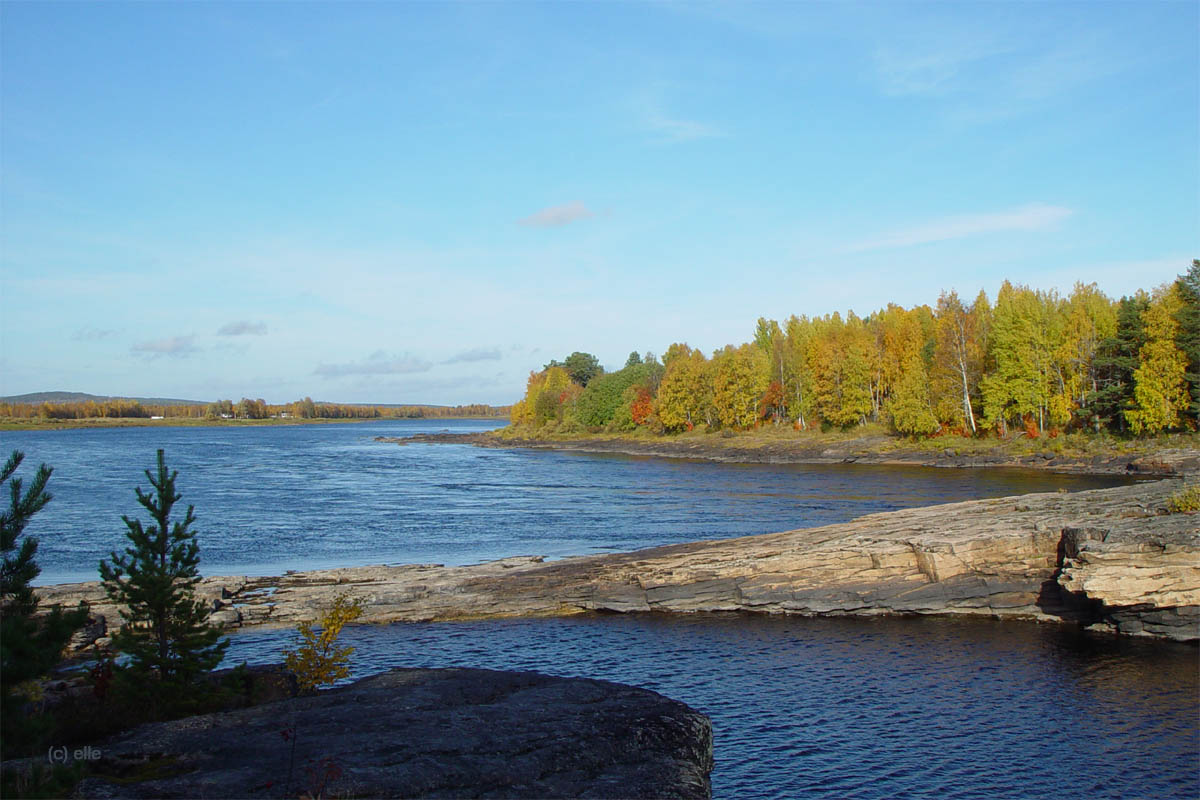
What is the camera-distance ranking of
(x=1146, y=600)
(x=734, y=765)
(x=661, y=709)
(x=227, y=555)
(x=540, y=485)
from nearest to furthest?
(x=661, y=709) < (x=734, y=765) < (x=1146, y=600) < (x=227, y=555) < (x=540, y=485)

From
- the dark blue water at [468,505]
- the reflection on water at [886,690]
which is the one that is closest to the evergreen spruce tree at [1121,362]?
the dark blue water at [468,505]

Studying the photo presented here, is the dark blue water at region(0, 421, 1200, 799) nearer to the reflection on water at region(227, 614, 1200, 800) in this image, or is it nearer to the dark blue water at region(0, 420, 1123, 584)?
the reflection on water at region(227, 614, 1200, 800)

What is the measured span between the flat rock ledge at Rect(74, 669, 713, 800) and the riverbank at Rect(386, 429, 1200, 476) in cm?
7144

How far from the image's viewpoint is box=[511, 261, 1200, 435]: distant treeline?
8169 cm

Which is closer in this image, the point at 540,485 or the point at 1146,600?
the point at 1146,600

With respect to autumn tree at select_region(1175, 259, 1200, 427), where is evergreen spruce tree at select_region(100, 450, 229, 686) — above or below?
below

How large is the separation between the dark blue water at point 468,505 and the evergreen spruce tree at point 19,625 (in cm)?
3201

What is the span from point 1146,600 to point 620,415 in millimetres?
133221

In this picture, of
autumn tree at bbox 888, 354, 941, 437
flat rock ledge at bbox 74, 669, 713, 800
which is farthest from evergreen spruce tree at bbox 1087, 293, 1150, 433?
flat rock ledge at bbox 74, 669, 713, 800

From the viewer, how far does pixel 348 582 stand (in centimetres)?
3781

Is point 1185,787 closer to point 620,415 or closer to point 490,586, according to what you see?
point 490,586

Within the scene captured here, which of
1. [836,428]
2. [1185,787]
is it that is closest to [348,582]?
[1185,787]

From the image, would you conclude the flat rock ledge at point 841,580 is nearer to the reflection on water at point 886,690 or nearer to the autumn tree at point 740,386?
the reflection on water at point 886,690

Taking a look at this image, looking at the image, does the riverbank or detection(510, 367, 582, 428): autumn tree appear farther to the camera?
detection(510, 367, 582, 428): autumn tree
